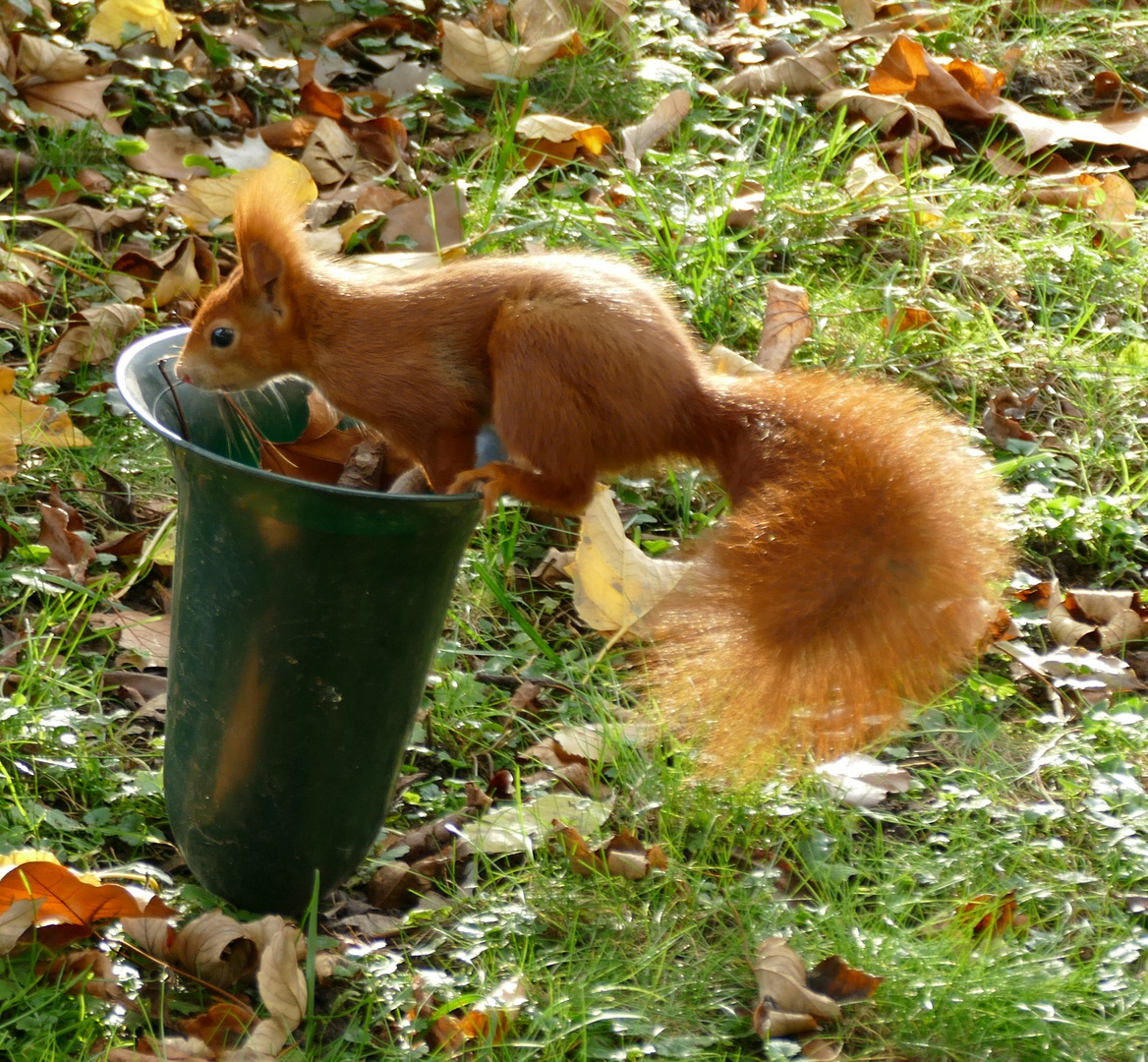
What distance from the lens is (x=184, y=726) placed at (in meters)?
1.61

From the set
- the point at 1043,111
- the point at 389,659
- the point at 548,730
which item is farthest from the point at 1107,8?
the point at 389,659

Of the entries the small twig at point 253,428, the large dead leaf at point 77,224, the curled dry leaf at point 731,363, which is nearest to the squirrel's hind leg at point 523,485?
the small twig at point 253,428

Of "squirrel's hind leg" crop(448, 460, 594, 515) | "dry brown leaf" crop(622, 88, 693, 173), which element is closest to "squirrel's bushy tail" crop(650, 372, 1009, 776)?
"squirrel's hind leg" crop(448, 460, 594, 515)

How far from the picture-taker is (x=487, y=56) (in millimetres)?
3156

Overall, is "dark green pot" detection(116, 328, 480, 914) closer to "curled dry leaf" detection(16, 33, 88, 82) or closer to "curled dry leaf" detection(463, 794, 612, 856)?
"curled dry leaf" detection(463, 794, 612, 856)

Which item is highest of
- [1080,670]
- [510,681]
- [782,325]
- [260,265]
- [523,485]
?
[260,265]

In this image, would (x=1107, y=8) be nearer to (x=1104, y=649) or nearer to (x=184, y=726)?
(x=1104, y=649)

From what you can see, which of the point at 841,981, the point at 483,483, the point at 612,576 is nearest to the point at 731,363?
the point at 612,576

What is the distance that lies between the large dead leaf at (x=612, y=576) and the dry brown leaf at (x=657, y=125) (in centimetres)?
129

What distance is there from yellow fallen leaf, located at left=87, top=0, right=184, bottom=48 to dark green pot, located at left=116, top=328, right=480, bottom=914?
1753mm

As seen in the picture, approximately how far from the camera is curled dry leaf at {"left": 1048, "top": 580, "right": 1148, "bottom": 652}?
2.12m

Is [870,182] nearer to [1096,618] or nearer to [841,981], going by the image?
[1096,618]

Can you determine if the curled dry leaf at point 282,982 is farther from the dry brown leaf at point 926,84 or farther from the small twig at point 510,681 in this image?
the dry brown leaf at point 926,84

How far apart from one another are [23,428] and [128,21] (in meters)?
1.34
